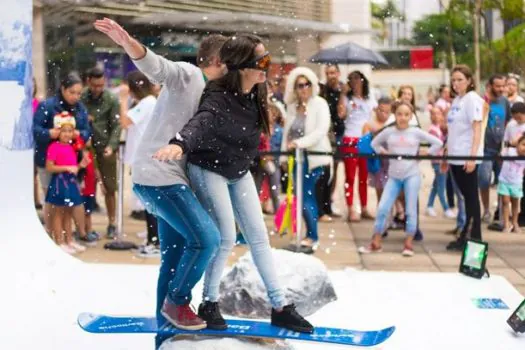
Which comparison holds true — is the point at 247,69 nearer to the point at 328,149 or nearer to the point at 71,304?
the point at 71,304

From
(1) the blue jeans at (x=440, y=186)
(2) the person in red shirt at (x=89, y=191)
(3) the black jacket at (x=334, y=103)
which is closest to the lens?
(3) the black jacket at (x=334, y=103)

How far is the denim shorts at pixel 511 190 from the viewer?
7207mm

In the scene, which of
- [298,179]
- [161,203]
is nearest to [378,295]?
[298,179]

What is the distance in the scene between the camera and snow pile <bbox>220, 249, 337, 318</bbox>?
5105 mm

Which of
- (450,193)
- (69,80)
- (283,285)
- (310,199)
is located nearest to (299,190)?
(310,199)

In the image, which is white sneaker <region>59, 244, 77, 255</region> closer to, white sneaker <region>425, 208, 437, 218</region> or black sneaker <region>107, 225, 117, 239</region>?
black sneaker <region>107, 225, 117, 239</region>

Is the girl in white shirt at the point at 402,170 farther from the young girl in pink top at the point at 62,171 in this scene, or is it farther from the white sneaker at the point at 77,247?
the young girl in pink top at the point at 62,171

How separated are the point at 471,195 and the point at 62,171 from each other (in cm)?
298

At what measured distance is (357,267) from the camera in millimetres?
6711

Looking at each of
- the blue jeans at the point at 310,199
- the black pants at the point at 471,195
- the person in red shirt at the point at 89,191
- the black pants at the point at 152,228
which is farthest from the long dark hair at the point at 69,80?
the black pants at the point at 471,195

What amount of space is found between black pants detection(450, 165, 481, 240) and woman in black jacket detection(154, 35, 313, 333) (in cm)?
329

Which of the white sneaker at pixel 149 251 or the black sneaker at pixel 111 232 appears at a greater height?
the black sneaker at pixel 111 232

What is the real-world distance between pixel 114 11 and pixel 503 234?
346cm

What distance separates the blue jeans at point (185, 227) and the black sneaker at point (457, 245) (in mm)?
3666
